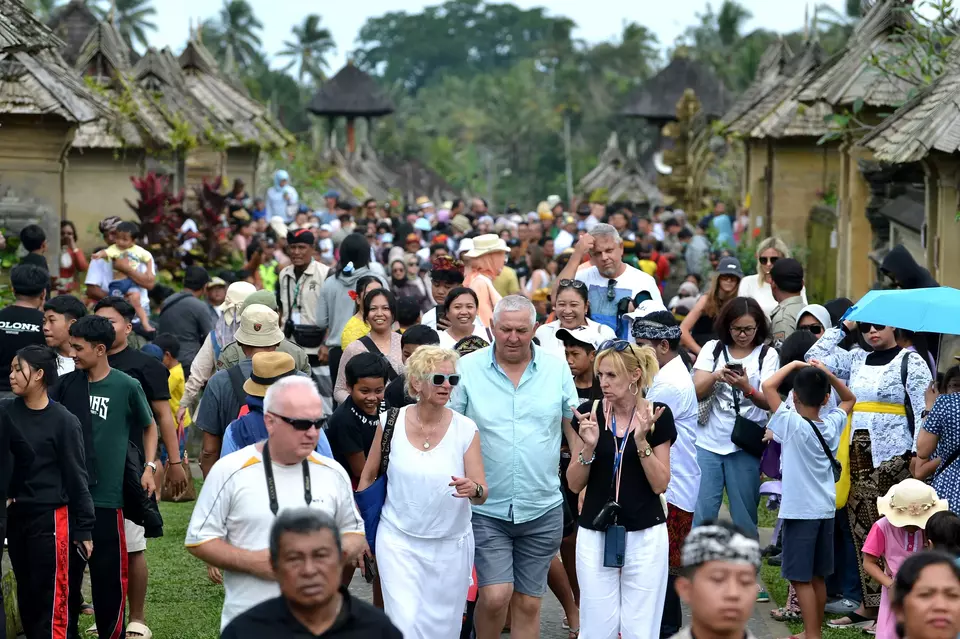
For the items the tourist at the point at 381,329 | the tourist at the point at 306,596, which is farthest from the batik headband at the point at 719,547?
the tourist at the point at 381,329

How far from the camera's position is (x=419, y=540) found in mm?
7387

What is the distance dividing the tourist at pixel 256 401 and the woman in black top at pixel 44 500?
36.2 inches

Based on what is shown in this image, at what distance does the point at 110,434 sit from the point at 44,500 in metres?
0.66

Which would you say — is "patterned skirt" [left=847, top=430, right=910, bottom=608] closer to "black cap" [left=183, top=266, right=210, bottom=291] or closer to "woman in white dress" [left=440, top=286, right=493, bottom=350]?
"woman in white dress" [left=440, top=286, right=493, bottom=350]

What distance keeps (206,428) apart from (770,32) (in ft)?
276

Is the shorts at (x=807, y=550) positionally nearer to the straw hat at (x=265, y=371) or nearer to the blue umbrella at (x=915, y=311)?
the blue umbrella at (x=915, y=311)

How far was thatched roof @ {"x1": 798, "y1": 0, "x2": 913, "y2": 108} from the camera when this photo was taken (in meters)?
17.8

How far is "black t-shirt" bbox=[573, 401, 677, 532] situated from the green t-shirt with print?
8.32 feet

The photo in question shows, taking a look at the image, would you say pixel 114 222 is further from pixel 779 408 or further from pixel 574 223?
pixel 574 223

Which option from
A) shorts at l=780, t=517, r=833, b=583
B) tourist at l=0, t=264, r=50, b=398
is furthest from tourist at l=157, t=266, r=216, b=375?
shorts at l=780, t=517, r=833, b=583

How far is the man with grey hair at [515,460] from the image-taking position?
777cm

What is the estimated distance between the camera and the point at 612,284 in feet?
35.9

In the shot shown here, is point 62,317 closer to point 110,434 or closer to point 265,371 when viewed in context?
point 110,434

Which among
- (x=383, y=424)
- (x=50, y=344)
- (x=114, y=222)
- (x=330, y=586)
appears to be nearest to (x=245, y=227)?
(x=114, y=222)
